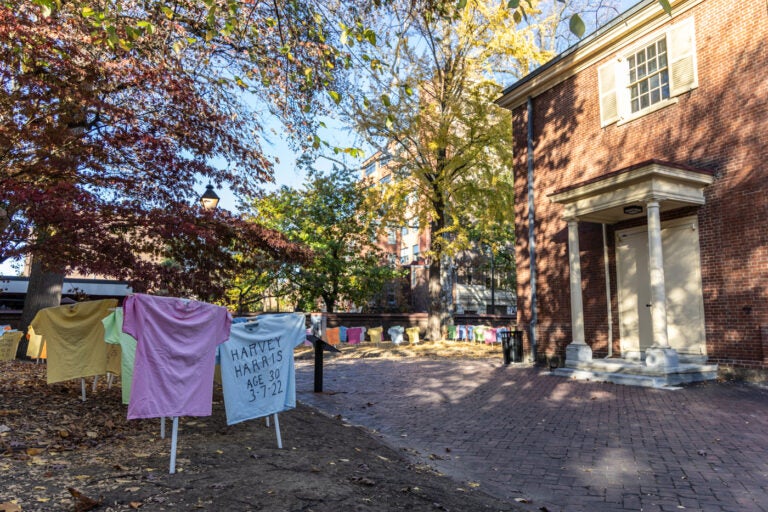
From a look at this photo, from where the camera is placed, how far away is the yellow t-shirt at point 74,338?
6340 mm

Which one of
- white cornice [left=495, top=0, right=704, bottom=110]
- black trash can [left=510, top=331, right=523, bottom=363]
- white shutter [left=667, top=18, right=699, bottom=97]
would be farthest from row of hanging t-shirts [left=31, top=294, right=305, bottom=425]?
white cornice [left=495, top=0, right=704, bottom=110]

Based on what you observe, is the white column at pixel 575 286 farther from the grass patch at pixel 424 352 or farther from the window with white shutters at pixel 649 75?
the grass patch at pixel 424 352

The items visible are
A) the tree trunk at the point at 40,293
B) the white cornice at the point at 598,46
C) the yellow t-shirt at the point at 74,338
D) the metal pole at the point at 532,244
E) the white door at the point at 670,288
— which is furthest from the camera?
Result: the metal pole at the point at 532,244

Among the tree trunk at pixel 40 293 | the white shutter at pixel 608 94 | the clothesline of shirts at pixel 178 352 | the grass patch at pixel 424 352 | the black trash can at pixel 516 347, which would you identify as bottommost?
the grass patch at pixel 424 352

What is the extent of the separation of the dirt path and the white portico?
6737mm

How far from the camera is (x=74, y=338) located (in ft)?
21.4

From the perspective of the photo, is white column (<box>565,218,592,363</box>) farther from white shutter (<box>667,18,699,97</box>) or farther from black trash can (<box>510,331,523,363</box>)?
white shutter (<box>667,18,699,97</box>)

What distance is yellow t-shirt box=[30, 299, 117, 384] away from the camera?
6340mm

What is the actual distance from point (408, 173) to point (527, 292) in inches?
311

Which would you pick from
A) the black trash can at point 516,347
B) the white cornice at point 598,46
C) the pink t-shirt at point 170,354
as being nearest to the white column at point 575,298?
the black trash can at point 516,347

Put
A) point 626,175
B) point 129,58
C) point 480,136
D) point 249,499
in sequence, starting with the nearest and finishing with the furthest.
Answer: point 249,499
point 129,58
point 626,175
point 480,136

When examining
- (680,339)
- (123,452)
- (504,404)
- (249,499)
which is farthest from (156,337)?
(680,339)

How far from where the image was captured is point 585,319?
1310 centimetres

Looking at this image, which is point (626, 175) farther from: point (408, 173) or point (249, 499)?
point (408, 173)
